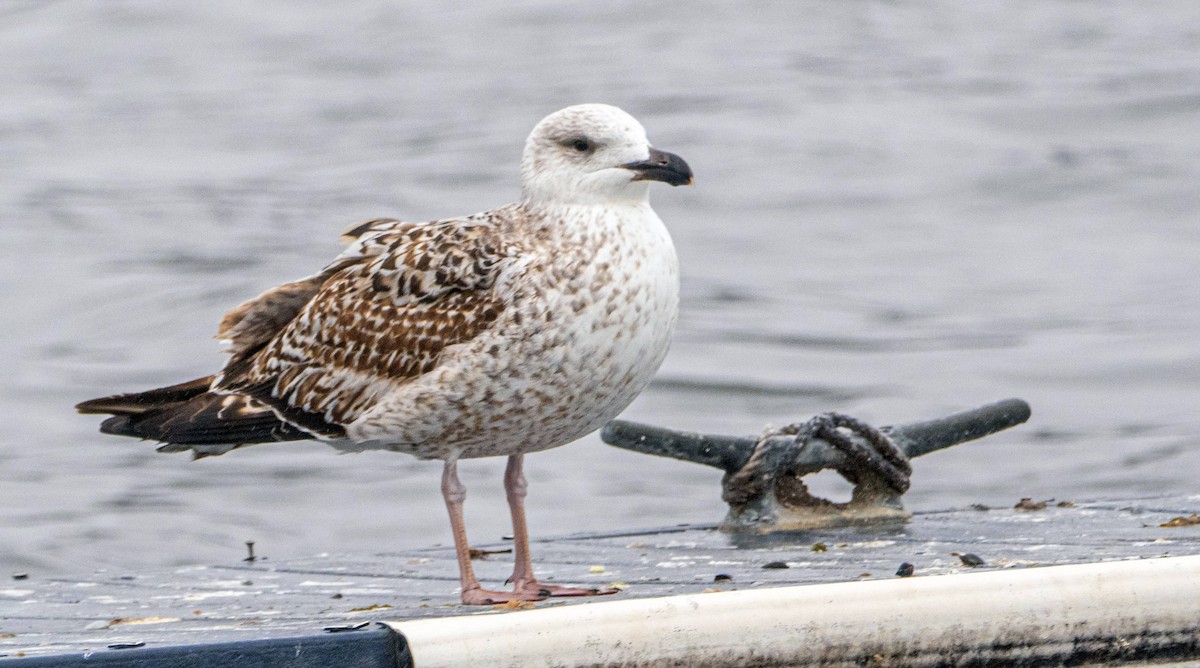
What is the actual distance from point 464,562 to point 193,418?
4.94ft

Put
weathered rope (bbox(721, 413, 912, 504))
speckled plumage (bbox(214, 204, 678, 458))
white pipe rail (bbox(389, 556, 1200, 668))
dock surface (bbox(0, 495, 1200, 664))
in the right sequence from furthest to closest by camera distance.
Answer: weathered rope (bbox(721, 413, 912, 504)), speckled plumage (bbox(214, 204, 678, 458)), dock surface (bbox(0, 495, 1200, 664)), white pipe rail (bbox(389, 556, 1200, 668))

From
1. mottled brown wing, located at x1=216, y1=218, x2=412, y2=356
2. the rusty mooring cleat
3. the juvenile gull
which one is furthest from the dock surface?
mottled brown wing, located at x1=216, y1=218, x2=412, y2=356

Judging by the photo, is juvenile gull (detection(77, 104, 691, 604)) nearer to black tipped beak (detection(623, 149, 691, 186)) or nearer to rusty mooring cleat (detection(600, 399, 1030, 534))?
black tipped beak (detection(623, 149, 691, 186))

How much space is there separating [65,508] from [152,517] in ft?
4.90

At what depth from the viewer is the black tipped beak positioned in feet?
20.7

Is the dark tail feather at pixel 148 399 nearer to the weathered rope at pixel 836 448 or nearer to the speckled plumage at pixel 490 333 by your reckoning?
the speckled plumage at pixel 490 333

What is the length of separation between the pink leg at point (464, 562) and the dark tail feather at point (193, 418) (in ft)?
1.89

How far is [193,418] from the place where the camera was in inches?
275

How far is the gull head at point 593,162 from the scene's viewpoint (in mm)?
6359

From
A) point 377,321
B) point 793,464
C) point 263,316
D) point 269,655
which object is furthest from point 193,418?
point 269,655

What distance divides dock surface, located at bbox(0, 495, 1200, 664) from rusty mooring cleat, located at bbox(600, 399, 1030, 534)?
0.16m

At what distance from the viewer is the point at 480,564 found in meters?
7.31

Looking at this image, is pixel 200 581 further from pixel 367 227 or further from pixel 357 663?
pixel 357 663

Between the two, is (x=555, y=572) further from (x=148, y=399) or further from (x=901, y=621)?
(x=901, y=621)
